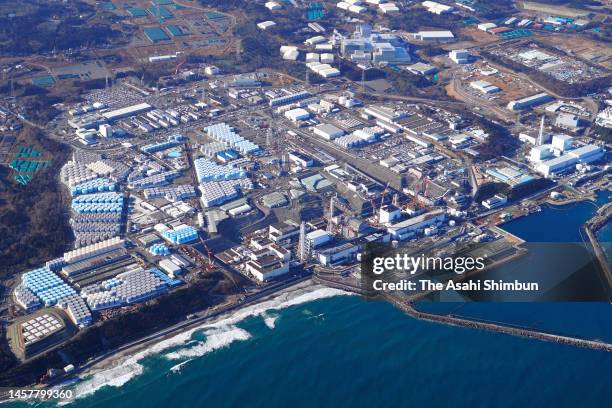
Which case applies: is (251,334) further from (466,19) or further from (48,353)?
(466,19)

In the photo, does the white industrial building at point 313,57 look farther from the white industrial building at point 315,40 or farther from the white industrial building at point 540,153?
the white industrial building at point 540,153

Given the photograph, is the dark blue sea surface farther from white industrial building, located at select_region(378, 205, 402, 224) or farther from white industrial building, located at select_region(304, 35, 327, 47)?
white industrial building, located at select_region(304, 35, 327, 47)

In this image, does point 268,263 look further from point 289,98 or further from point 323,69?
point 323,69


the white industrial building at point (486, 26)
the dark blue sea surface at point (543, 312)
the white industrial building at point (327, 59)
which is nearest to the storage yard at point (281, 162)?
the white industrial building at point (327, 59)

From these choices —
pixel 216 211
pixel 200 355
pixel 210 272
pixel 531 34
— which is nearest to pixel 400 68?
pixel 531 34

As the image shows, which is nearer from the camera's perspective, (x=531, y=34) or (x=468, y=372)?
(x=468, y=372)
